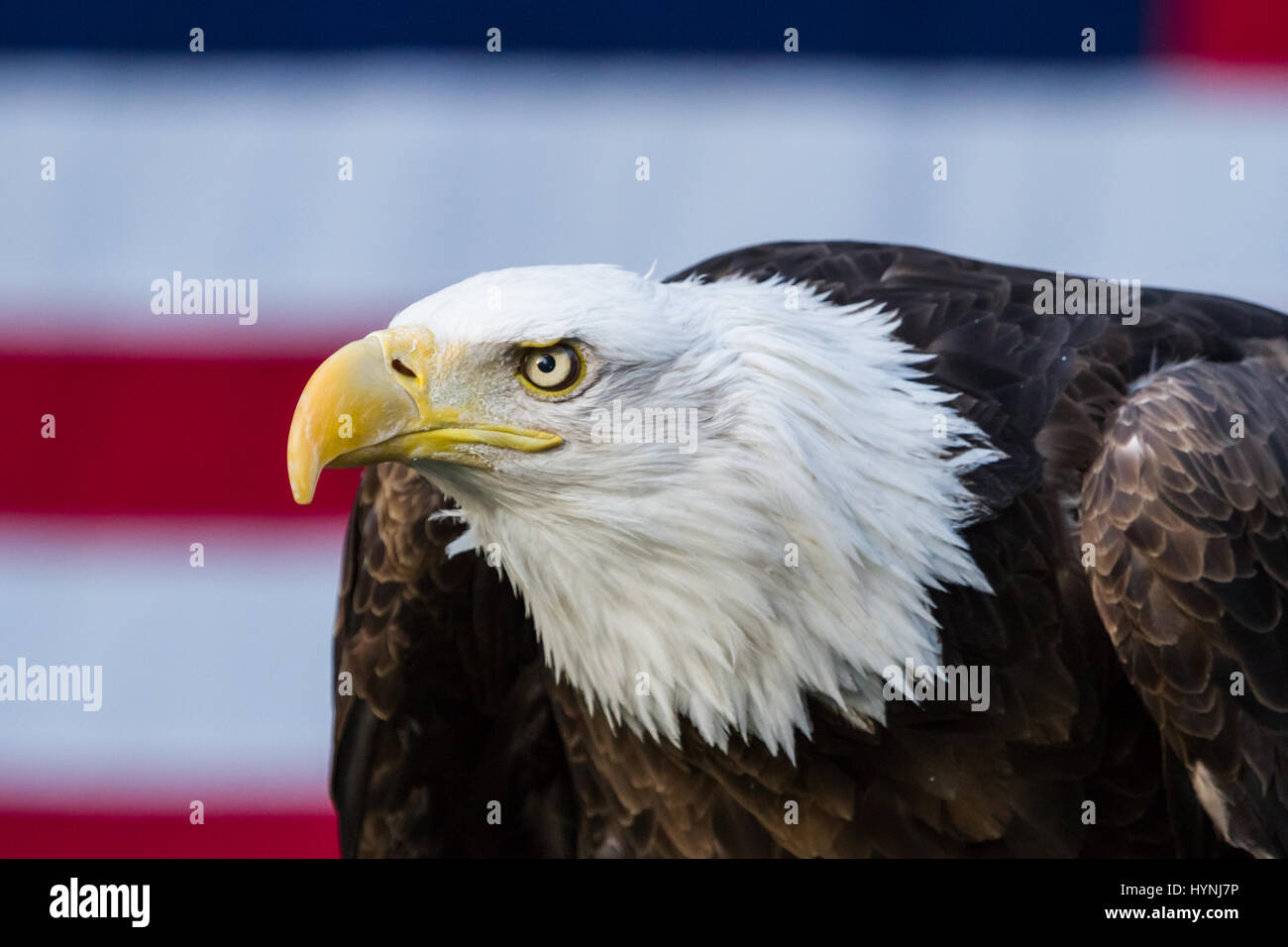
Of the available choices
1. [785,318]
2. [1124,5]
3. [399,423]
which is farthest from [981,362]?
[1124,5]

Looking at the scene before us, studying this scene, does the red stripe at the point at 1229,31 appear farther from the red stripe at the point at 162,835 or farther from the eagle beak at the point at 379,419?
the red stripe at the point at 162,835

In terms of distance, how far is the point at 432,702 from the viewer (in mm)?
1753

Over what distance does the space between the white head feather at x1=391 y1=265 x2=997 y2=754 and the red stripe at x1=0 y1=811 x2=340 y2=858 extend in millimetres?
1252

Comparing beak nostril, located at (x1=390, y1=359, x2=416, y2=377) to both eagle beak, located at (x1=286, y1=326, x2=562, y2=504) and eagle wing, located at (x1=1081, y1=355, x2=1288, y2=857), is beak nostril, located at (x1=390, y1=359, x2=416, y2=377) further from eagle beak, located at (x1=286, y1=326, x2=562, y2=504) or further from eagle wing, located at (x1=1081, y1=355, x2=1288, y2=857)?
eagle wing, located at (x1=1081, y1=355, x2=1288, y2=857)

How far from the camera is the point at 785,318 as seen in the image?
4.00 ft

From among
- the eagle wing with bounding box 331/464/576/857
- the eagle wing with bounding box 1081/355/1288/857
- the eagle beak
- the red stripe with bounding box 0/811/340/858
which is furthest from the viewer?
the red stripe with bounding box 0/811/340/858

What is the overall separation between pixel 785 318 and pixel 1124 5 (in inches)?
53.7

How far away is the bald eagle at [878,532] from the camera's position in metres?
1.13

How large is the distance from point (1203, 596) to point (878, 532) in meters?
0.35

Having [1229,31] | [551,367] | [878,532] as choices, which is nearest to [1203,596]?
[878,532]

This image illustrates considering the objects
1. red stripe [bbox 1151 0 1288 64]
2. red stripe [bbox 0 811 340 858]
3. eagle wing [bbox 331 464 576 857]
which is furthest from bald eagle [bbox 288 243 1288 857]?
red stripe [bbox 0 811 340 858]

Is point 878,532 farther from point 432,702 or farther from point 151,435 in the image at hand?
point 151,435

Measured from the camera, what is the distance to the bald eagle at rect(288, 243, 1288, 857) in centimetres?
113

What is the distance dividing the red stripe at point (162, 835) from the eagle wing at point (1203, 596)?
156 centimetres
